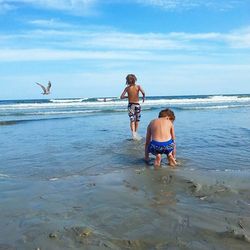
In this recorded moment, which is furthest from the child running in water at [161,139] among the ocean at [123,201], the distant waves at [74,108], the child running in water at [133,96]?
the distant waves at [74,108]

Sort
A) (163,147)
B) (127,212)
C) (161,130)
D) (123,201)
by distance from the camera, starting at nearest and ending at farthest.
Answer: (127,212), (123,201), (163,147), (161,130)

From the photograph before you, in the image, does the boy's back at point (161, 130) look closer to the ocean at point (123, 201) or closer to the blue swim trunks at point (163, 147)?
the blue swim trunks at point (163, 147)

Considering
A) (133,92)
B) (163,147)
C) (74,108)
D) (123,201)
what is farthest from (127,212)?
(74,108)

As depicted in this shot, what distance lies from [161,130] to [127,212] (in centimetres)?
302

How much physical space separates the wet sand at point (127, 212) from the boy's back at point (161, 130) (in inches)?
42.2

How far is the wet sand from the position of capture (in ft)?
10.7

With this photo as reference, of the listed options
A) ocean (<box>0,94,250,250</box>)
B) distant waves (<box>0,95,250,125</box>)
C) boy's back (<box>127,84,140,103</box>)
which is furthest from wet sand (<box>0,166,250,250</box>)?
distant waves (<box>0,95,250,125</box>)

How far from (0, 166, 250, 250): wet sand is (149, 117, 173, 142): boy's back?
1.07m

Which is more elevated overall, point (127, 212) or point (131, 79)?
point (131, 79)

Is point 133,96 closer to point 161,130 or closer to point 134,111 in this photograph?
point 134,111

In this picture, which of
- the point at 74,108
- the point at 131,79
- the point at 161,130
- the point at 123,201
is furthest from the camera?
the point at 74,108

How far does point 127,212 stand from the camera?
13.2ft

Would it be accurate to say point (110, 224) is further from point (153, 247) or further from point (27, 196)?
point (27, 196)

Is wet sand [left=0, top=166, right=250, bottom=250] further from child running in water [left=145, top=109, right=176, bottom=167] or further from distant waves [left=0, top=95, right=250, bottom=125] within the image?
distant waves [left=0, top=95, right=250, bottom=125]
